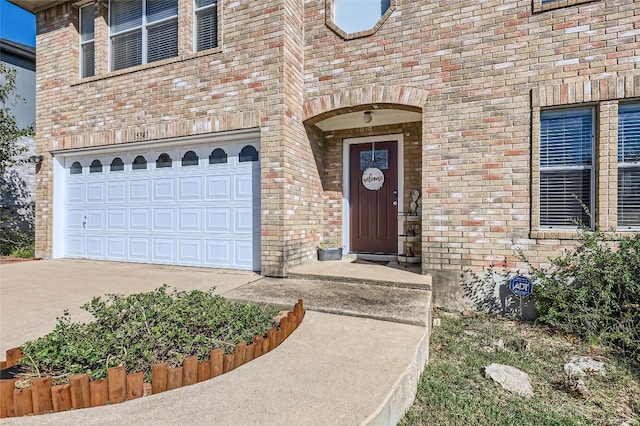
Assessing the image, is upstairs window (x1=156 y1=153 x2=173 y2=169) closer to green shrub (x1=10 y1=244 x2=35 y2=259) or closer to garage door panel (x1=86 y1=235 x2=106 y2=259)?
garage door panel (x1=86 y1=235 x2=106 y2=259)

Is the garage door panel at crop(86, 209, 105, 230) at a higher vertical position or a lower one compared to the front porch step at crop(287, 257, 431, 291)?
higher

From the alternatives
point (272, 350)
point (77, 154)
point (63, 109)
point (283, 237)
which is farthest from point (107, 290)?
point (63, 109)

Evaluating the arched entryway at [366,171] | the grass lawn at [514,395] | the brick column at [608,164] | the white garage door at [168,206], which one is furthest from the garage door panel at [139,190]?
the brick column at [608,164]

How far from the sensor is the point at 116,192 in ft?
22.0

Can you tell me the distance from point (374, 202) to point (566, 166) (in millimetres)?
2911

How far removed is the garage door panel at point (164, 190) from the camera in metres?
6.17

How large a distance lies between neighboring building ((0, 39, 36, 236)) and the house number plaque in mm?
9361

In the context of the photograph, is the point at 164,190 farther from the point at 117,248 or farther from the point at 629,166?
the point at 629,166

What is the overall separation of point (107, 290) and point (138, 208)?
2.34m

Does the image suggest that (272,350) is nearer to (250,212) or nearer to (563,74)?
(250,212)

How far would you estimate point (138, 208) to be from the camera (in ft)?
21.3

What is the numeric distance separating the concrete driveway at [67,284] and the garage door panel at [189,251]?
0.20 meters

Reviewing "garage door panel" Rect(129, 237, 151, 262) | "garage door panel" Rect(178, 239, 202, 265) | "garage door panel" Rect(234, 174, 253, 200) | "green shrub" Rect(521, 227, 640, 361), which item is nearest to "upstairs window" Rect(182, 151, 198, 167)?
"garage door panel" Rect(234, 174, 253, 200)

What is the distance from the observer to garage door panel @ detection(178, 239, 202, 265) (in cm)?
597
